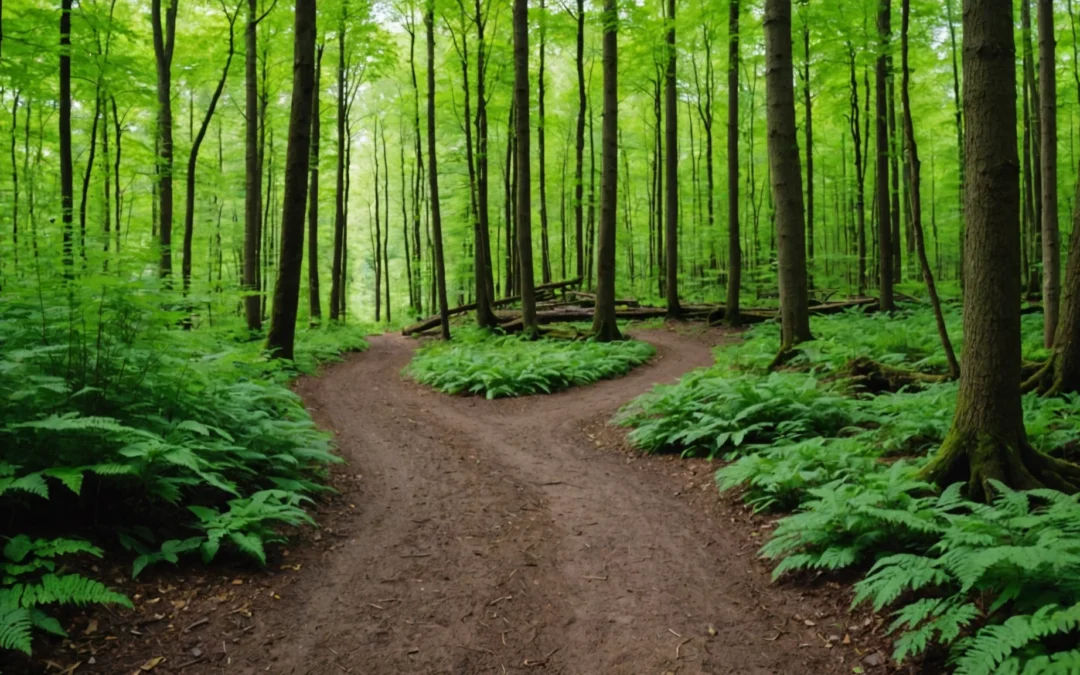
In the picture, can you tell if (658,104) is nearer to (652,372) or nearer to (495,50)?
(495,50)

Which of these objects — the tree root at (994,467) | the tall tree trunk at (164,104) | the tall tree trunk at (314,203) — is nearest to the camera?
the tree root at (994,467)

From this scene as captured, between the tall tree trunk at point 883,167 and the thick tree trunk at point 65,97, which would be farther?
the tall tree trunk at point 883,167

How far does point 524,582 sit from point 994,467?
139 inches

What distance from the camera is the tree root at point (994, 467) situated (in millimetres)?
4250

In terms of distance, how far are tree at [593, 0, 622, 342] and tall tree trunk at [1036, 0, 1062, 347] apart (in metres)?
7.65

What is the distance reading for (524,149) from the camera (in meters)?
15.1

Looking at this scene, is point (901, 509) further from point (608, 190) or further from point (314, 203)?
point (314, 203)

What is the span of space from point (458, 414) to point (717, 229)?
1906 cm

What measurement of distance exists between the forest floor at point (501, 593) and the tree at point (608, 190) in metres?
7.72

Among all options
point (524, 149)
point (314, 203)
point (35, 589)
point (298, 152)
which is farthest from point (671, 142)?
point (35, 589)

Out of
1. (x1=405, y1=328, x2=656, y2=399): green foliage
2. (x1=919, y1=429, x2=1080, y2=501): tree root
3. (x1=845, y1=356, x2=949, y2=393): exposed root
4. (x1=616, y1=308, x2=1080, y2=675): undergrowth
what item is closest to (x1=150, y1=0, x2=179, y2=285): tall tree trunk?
(x1=405, y1=328, x2=656, y2=399): green foliage

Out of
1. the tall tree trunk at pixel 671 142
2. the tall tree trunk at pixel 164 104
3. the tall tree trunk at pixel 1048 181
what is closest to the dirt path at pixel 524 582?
the tall tree trunk at pixel 1048 181

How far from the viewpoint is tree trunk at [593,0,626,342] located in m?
13.8

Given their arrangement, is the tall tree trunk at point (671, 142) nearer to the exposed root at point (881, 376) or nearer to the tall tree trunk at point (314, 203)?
the exposed root at point (881, 376)
